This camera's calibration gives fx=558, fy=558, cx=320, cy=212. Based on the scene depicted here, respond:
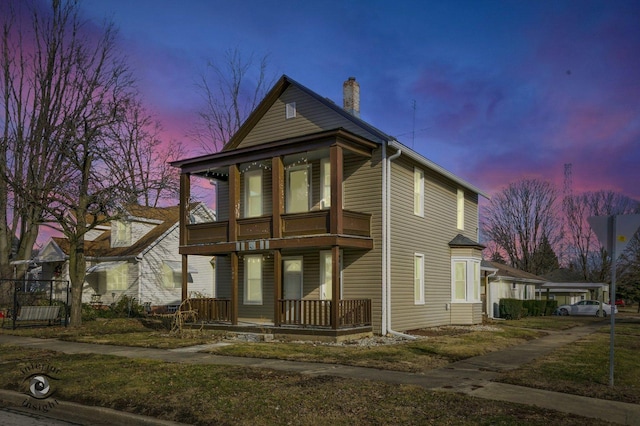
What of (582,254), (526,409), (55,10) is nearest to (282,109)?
(526,409)

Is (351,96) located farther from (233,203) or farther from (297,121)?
(233,203)

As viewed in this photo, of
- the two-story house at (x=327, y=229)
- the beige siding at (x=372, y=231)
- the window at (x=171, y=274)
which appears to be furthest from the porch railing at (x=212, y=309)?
the window at (x=171, y=274)

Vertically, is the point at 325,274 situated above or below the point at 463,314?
above

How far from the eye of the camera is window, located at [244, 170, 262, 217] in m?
22.0

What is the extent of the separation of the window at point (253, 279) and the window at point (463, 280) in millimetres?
8608

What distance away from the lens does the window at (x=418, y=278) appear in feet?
69.5

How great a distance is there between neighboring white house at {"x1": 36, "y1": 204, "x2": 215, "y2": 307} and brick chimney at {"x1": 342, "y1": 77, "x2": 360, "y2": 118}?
1145cm

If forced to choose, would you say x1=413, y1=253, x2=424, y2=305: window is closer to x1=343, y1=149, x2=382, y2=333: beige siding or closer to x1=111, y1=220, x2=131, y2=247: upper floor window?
x1=343, y1=149, x2=382, y2=333: beige siding

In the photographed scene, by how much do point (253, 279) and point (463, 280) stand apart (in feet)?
30.5

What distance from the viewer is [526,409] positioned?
7930 mm

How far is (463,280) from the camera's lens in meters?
24.6

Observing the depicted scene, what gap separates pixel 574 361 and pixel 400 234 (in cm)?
799

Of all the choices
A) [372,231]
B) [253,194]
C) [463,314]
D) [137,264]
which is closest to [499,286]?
[463,314]

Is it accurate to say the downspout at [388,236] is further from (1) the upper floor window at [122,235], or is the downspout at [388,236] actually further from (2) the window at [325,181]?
(1) the upper floor window at [122,235]
